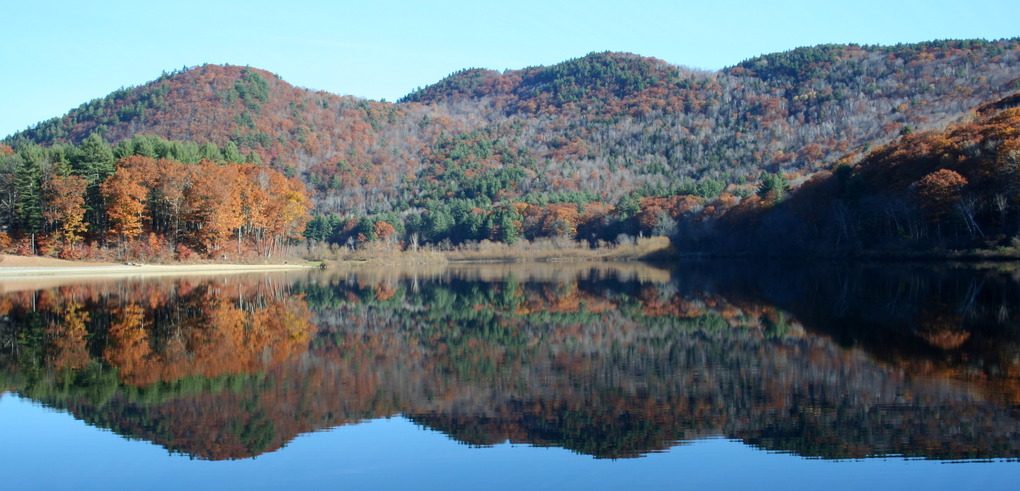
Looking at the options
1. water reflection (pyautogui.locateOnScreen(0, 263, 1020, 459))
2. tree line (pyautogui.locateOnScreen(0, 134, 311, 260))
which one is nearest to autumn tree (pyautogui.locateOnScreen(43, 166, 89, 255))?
tree line (pyautogui.locateOnScreen(0, 134, 311, 260))

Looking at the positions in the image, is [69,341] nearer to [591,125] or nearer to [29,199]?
[29,199]

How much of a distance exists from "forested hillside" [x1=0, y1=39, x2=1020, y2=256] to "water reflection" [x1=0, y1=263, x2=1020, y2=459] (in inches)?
2911

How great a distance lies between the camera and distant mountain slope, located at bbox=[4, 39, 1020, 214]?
414 ft

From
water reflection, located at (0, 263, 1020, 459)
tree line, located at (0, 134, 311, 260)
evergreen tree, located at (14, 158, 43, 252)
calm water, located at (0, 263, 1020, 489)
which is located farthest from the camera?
evergreen tree, located at (14, 158, 43, 252)

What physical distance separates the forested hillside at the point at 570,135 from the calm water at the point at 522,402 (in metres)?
76.5

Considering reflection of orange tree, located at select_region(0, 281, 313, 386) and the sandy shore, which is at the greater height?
reflection of orange tree, located at select_region(0, 281, 313, 386)

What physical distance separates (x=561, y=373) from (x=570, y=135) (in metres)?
155

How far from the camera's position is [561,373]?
10.8 meters

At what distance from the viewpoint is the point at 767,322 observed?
16000 mm

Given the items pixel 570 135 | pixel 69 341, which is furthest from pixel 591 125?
pixel 69 341

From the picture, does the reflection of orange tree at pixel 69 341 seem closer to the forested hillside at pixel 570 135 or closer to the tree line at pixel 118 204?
the tree line at pixel 118 204

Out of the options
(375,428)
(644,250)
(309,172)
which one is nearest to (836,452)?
(375,428)

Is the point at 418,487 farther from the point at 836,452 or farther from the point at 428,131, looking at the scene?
the point at 428,131

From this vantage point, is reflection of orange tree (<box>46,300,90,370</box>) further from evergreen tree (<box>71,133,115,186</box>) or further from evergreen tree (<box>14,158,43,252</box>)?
evergreen tree (<box>71,133,115,186</box>)
